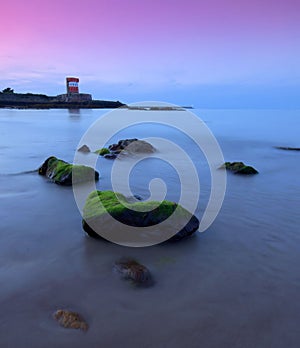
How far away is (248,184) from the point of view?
33.2 feet

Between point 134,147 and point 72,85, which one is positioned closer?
point 134,147

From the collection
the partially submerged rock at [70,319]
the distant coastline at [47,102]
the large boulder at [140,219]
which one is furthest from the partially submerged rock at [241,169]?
the distant coastline at [47,102]

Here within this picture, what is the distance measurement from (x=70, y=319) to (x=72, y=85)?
114184mm

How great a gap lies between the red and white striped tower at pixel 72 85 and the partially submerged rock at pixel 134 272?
368 feet

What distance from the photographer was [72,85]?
109 meters

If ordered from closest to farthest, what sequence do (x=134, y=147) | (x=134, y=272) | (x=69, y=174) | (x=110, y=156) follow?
(x=134, y=272) < (x=69, y=174) < (x=110, y=156) < (x=134, y=147)

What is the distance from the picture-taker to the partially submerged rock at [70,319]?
3412mm

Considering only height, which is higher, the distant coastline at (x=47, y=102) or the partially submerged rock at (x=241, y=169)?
the distant coastline at (x=47, y=102)

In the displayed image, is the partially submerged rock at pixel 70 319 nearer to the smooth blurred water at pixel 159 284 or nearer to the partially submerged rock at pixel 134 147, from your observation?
the smooth blurred water at pixel 159 284

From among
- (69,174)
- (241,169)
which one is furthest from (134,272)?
(241,169)

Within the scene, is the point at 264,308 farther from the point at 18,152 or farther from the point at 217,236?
the point at 18,152

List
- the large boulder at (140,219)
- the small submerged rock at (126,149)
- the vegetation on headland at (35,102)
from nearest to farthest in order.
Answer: the large boulder at (140,219) → the small submerged rock at (126,149) → the vegetation on headland at (35,102)

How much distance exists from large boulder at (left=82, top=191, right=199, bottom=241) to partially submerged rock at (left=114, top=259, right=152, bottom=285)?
913mm

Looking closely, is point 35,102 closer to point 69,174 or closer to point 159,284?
point 69,174
